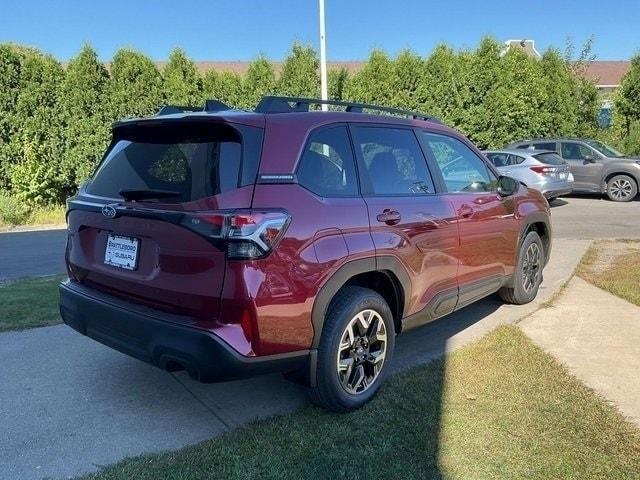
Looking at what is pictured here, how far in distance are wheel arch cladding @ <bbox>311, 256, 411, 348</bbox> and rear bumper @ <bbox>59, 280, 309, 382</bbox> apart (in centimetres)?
25

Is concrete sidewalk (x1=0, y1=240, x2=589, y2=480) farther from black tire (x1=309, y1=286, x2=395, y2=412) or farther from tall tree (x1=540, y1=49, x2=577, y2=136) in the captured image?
tall tree (x1=540, y1=49, x2=577, y2=136)

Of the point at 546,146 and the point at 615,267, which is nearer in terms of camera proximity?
the point at 615,267

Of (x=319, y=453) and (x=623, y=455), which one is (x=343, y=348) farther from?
(x=623, y=455)

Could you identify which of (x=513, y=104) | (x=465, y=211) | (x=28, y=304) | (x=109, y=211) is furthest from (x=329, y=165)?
(x=513, y=104)

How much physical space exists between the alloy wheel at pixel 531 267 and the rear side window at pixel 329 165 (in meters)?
2.87

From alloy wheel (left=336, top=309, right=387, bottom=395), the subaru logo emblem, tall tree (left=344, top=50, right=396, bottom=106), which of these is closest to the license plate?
the subaru logo emblem

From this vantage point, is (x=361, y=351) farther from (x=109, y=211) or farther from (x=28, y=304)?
(x=28, y=304)

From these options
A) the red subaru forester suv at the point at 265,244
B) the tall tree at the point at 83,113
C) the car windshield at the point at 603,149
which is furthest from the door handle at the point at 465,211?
the car windshield at the point at 603,149

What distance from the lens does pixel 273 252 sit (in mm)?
2822

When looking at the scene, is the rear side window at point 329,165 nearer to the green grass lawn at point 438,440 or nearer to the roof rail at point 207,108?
the roof rail at point 207,108

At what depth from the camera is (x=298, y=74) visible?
16062mm

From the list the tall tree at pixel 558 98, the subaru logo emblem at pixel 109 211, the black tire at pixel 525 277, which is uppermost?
the tall tree at pixel 558 98

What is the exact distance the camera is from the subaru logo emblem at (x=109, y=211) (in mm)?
3176

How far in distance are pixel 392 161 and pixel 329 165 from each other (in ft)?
2.22
